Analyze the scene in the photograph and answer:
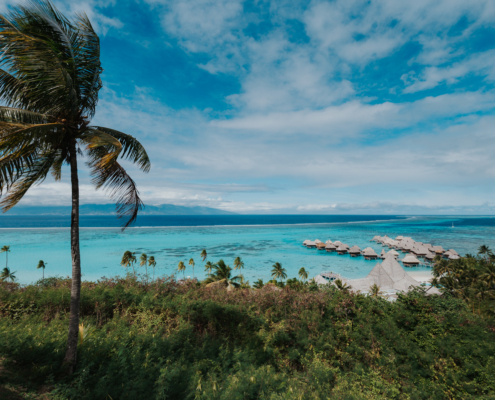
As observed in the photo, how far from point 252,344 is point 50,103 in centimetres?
807

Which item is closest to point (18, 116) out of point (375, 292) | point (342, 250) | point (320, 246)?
point (375, 292)

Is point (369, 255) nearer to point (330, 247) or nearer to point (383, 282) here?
point (330, 247)

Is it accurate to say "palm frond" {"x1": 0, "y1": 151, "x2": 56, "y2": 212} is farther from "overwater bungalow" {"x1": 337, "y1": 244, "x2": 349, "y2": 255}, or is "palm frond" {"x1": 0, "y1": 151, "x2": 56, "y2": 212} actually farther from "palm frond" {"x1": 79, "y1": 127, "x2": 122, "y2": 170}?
"overwater bungalow" {"x1": 337, "y1": 244, "x2": 349, "y2": 255}

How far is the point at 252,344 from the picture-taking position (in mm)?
7109

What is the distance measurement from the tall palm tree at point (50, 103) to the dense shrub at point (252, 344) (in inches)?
40.6

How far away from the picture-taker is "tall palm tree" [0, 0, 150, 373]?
418 cm

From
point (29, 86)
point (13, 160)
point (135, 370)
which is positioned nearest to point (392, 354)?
point (135, 370)

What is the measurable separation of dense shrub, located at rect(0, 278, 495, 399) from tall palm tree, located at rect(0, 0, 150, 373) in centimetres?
103

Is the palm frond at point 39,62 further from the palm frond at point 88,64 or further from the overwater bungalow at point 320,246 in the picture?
the overwater bungalow at point 320,246

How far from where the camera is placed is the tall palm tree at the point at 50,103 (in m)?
4.18

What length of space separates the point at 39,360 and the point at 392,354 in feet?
29.2

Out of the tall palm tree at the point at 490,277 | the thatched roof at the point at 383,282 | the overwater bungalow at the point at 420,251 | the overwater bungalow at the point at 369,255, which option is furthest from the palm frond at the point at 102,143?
the overwater bungalow at the point at 420,251

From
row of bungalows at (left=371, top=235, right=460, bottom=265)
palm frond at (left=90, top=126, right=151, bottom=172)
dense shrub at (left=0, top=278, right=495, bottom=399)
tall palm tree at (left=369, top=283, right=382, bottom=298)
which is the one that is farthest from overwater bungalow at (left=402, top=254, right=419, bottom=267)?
palm frond at (left=90, top=126, right=151, bottom=172)

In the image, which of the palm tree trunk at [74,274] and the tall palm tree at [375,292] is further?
the tall palm tree at [375,292]
